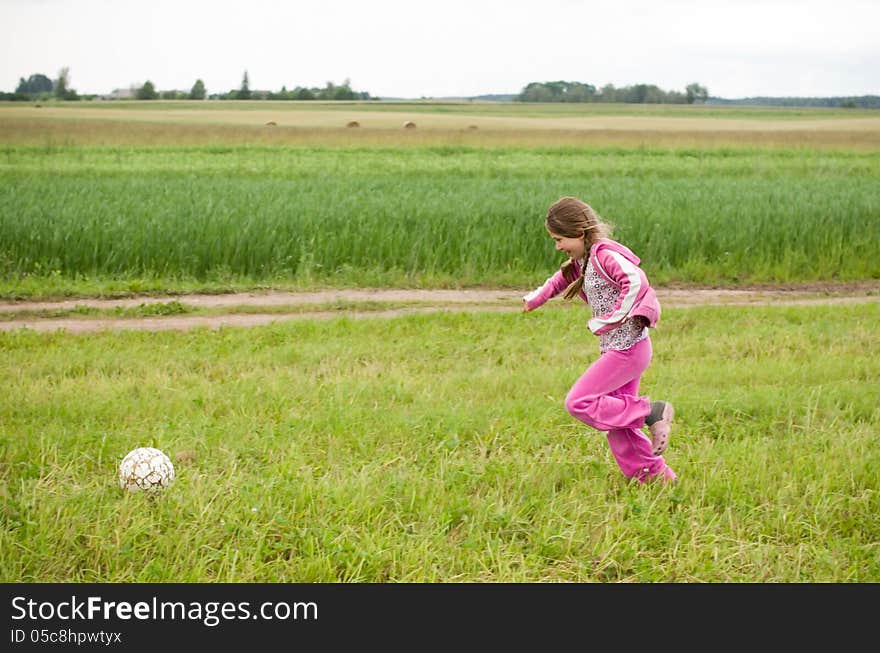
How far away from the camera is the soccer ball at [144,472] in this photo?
17.4 feet

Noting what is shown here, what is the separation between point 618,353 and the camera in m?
5.60

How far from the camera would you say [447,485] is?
5.64 metres

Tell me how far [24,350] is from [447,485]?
200 inches

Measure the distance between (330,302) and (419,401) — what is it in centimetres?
493

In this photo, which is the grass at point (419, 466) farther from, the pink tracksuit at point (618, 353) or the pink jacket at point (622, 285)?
the pink jacket at point (622, 285)

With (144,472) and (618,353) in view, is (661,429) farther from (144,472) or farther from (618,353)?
(144,472)

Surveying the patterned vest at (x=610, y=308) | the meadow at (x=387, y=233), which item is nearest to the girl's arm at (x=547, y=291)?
the patterned vest at (x=610, y=308)

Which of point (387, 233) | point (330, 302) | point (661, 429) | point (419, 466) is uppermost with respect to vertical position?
point (387, 233)

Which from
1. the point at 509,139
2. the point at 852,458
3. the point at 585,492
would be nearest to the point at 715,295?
the point at 852,458

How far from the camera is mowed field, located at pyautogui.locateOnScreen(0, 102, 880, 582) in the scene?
15.9 feet

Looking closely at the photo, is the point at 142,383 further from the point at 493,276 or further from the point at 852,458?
the point at 493,276

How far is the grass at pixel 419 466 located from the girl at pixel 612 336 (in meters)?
0.31

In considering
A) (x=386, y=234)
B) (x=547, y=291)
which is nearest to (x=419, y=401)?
(x=547, y=291)

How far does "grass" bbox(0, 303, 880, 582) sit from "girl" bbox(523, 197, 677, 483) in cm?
31
